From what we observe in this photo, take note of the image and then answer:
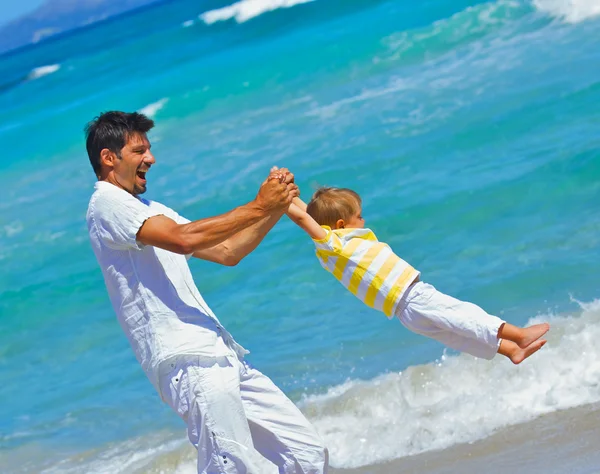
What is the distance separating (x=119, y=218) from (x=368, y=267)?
4.21ft

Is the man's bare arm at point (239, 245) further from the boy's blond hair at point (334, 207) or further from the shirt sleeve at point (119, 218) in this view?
the boy's blond hair at point (334, 207)

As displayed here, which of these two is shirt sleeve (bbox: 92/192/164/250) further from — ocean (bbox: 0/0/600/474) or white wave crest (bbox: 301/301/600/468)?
white wave crest (bbox: 301/301/600/468)

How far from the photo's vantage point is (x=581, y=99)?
451 inches

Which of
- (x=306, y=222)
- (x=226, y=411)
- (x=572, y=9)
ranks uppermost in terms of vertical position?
(x=306, y=222)

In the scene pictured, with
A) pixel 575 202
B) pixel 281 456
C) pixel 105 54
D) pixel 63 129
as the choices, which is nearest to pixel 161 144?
pixel 63 129

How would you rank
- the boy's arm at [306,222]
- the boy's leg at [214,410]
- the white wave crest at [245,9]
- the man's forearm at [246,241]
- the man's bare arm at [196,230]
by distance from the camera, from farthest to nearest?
1. the white wave crest at [245,9]
2. the boy's arm at [306,222]
3. the man's forearm at [246,241]
4. the boy's leg at [214,410]
5. the man's bare arm at [196,230]

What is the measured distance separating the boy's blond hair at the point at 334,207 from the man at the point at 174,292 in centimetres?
84

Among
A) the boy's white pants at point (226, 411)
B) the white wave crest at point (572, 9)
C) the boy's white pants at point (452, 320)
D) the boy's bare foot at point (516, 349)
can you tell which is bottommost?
the white wave crest at point (572, 9)

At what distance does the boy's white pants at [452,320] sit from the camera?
171 inches

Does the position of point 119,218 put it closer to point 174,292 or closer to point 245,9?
point 174,292

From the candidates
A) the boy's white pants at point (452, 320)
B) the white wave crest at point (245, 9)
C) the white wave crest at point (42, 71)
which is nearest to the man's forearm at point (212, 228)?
the boy's white pants at point (452, 320)

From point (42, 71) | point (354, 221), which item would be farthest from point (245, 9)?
point (354, 221)

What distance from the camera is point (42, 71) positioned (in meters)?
33.9

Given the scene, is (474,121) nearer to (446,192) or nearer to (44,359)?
(446,192)
